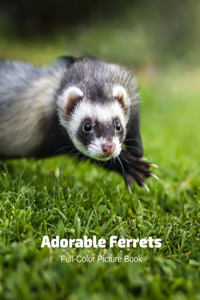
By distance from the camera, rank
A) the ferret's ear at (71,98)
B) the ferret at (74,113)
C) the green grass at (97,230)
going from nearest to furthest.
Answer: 1. the green grass at (97,230)
2. the ferret at (74,113)
3. the ferret's ear at (71,98)

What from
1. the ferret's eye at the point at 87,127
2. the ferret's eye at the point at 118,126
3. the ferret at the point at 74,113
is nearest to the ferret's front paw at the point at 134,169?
the ferret at the point at 74,113

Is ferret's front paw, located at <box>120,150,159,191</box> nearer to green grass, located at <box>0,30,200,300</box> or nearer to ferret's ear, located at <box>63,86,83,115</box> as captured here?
green grass, located at <box>0,30,200,300</box>

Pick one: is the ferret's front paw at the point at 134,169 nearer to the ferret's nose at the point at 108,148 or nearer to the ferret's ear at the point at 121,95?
the ferret's ear at the point at 121,95

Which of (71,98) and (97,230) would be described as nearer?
(97,230)

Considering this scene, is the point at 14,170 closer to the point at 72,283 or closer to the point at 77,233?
the point at 77,233

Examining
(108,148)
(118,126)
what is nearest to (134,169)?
(118,126)

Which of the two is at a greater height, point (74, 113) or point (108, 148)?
point (74, 113)

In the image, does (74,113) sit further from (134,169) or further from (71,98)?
(134,169)
